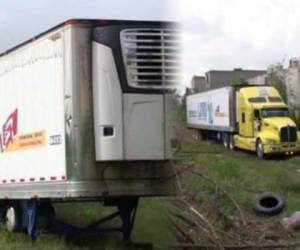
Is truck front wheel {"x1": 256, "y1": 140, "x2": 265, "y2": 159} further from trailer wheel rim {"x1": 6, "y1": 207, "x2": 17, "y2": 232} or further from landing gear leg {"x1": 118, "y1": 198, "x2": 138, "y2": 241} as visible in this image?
landing gear leg {"x1": 118, "y1": 198, "x2": 138, "y2": 241}

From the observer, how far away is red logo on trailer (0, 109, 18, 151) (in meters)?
14.1

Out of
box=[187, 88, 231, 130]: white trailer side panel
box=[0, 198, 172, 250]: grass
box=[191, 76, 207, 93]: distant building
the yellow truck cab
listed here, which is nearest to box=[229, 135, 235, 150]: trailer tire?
the yellow truck cab

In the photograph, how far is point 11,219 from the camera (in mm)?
15234

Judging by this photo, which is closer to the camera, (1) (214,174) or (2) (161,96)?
(2) (161,96)

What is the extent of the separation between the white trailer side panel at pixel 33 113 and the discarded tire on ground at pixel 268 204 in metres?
10.3

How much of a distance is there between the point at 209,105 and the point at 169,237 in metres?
35.8

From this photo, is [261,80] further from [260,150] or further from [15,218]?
[15,218]

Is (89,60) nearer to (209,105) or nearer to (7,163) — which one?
(7,163)

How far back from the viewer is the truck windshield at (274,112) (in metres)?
40.8

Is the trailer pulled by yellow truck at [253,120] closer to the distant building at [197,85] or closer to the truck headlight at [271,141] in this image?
the truck headlight at [271,141]

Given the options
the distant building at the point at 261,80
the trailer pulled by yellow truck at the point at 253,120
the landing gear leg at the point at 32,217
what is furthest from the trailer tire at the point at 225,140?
the landing gear leg at the point at 32,217

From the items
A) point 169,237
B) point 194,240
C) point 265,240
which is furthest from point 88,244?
point 265,240

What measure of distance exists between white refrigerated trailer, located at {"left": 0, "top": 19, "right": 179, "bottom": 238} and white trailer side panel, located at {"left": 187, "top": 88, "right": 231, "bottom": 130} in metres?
31.9

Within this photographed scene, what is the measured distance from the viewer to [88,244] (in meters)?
14.2
